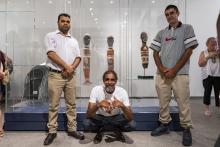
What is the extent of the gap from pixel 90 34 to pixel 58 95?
70.0 inches

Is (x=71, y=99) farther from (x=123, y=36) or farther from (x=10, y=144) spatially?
(x=123, y=36)

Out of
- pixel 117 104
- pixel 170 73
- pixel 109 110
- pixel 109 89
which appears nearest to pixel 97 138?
pixel 109 110

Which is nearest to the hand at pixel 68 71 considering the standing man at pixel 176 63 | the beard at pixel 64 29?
the beard at pixel 64 29

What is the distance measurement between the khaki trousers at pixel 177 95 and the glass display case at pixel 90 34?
0.82 meters

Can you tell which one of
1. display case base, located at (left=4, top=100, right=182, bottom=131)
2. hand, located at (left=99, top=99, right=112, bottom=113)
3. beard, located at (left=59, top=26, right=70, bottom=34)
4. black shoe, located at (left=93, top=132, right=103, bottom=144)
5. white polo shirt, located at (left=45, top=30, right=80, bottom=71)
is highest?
beard, located at (left=59, top=26, right=70, bottom=34)

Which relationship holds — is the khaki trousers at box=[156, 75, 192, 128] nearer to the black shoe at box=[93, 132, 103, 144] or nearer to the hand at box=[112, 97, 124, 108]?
the hand at box=[112, 97, 124, 108]

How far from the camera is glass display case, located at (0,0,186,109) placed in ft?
14.7

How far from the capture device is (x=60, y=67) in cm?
335

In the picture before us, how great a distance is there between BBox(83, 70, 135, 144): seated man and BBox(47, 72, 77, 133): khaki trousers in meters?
0.23

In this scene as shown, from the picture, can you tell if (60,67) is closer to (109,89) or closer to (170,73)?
(109,89)

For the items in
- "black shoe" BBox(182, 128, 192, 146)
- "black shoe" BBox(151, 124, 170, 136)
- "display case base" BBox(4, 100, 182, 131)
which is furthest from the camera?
"display case base" BBox(4, 100, 182, 131)

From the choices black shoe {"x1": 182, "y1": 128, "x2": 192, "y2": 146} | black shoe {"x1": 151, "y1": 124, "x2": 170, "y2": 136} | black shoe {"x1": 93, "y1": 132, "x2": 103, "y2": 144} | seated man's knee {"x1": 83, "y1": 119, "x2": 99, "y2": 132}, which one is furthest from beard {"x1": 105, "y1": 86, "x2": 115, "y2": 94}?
black shoe {"x1": 182, "y1": 128, "x2": 192, "y2": 146}

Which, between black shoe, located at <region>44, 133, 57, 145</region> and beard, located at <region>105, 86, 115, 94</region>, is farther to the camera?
beard, located at <region>105, 86, 115, 94</region>

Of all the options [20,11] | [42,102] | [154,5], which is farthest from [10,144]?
[154,5]
